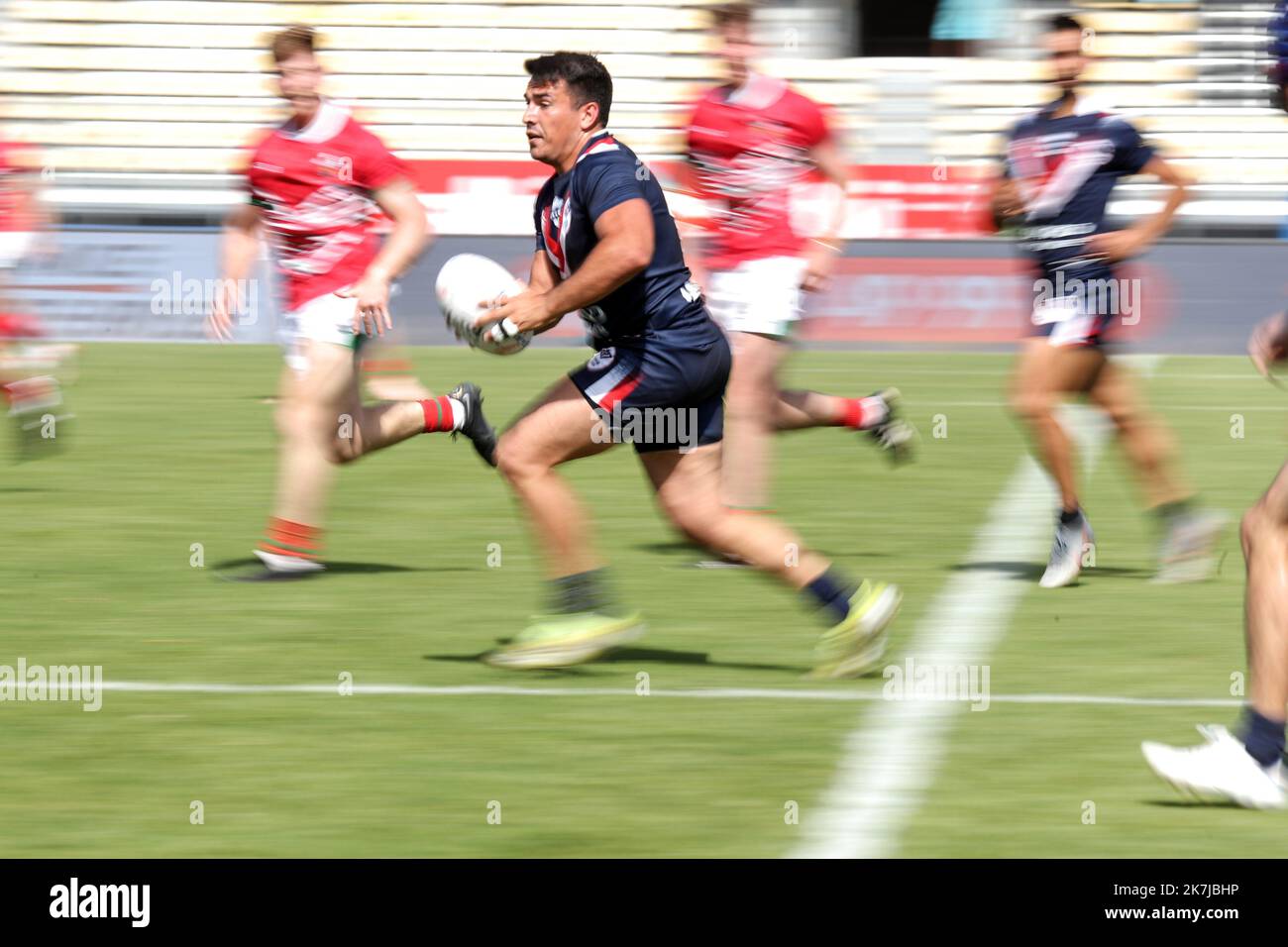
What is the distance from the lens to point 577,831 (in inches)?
179

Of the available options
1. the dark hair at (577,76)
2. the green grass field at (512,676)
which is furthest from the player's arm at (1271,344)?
the dark hair at (577,76)

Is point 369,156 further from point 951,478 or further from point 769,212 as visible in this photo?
point 951,478

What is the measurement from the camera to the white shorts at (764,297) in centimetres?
816

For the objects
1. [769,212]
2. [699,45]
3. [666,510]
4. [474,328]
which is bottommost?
[666,510]

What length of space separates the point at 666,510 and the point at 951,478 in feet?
15.8

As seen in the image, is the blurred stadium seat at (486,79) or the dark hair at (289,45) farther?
the blurred stadium seat at (486,79)

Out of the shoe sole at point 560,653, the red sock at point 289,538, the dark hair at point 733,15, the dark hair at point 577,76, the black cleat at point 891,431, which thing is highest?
the dark hair at point 733,15

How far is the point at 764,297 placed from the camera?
8.20 m

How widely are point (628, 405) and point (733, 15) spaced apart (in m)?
2.90

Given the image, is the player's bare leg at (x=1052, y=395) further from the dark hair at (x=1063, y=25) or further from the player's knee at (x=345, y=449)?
the player's knee at (x=345, y=449)

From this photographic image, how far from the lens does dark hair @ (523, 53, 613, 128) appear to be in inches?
233

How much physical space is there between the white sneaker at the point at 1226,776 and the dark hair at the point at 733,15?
4366 millimetres

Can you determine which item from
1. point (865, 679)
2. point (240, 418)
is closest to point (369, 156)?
point (865, 679)

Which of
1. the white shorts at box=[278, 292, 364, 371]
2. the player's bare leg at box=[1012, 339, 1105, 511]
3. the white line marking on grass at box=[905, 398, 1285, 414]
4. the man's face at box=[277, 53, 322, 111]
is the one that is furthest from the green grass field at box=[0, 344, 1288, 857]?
the white line marking on grass at box=[905, 398, 1285, 414]
